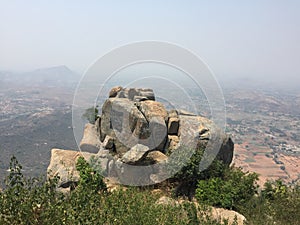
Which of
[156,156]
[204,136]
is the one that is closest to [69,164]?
[156,156]

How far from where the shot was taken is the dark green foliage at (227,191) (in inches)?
347

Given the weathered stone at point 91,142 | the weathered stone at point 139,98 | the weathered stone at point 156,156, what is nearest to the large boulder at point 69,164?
the weathered stone at point 91,142

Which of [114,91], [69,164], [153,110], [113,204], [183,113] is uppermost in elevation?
[114,91]

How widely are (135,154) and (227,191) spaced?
3.25m

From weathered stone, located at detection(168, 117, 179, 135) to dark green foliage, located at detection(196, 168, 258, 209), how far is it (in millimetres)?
2536

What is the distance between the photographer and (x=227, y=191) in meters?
9.01

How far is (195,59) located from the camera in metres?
9.73

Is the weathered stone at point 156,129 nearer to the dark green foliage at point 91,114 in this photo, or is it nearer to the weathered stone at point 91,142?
the weathered stone at point 91,142

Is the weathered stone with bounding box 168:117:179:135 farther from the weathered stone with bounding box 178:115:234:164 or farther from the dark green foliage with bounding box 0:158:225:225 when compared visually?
the dark green foliage with bounding box 0:158:225:225

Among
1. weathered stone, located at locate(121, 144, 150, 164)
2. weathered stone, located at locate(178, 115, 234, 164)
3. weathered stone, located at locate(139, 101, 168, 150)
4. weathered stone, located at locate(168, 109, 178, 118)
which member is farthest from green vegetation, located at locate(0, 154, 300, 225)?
weathered stone, located at locate(168, 109, 178, 118)

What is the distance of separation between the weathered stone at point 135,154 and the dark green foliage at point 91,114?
3.90 metres

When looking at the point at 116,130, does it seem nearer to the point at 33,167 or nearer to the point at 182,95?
the point at 182,95

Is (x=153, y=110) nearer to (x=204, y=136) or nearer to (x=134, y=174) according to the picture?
(x=204, y=136)

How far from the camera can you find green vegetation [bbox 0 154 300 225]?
3861mm
